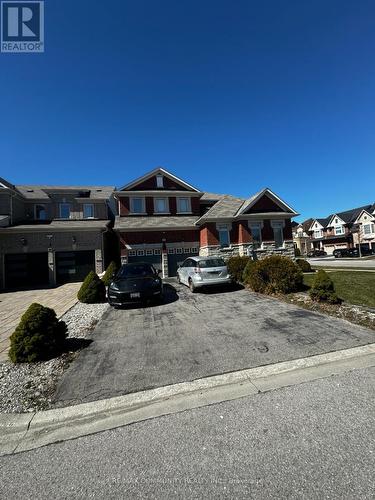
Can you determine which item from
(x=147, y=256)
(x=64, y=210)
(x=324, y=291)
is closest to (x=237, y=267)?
(x=324, y=291)

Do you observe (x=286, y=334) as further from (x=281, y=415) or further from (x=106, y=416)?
(x=106, y=416)

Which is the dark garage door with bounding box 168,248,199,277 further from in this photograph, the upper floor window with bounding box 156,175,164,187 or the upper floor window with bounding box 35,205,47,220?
the upper floor window with bounding box 35,205,47,220

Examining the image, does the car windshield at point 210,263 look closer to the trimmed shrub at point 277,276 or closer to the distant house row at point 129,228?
the trimmed shrub at point 277,276

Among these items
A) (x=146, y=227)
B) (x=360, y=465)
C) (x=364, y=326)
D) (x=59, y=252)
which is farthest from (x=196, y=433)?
(x=59, y=252)

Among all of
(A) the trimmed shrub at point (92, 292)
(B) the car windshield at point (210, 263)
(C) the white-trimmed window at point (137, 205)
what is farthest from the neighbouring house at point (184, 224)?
(A) the trimmed shrub at point (92, 292)

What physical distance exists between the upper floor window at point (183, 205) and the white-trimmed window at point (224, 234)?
3.90 m

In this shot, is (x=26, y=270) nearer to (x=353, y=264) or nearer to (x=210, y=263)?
(x=210, y=263)

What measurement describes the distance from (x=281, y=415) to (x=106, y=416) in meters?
2.17

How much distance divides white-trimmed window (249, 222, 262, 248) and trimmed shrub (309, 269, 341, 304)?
13394 millimetres

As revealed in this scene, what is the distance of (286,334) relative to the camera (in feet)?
17.6

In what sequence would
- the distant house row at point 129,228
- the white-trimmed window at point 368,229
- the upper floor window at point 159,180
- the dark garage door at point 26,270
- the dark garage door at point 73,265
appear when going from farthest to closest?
the white-trimmed window at point 368,229, the upper floor window at point 159,180, the dark garage door at point 73,265, the distant house row at point 129,228, the dark garage door at point 26,270

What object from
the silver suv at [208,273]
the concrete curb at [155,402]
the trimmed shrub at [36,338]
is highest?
the silver suv at [208,273]

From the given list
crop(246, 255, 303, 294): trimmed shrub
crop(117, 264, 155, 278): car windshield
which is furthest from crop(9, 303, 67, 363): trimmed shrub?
crop(246, 255, 303, 294): trimmed shrub

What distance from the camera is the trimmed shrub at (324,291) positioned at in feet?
24.3
